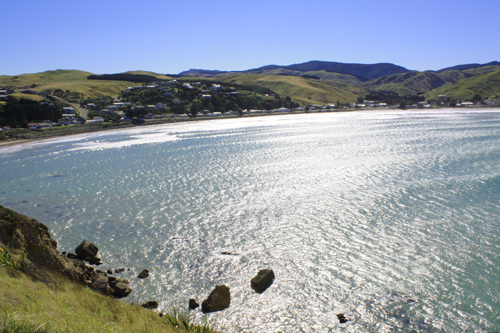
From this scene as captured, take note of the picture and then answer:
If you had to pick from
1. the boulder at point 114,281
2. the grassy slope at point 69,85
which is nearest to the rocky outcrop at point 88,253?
the boulder at point 114,281

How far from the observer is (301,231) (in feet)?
64.6

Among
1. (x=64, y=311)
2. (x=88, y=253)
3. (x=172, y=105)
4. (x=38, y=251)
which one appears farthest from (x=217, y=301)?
(x=172, y=105)

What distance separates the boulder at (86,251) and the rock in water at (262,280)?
27.0 feet

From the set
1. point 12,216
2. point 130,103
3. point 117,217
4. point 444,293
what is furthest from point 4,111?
point 444,293

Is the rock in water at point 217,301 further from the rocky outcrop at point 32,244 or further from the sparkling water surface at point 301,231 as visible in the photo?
the rocky outcrop at point 32,244

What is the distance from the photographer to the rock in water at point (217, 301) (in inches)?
494

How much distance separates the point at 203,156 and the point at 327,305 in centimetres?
3767

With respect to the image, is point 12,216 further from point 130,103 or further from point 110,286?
point 130,103

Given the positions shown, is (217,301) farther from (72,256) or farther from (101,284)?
(72,256)

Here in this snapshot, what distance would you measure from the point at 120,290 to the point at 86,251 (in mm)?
4305

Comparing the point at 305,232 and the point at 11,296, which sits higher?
the point at 11,296

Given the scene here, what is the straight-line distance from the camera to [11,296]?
878 centimetres

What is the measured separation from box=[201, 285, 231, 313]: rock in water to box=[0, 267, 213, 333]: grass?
85cm

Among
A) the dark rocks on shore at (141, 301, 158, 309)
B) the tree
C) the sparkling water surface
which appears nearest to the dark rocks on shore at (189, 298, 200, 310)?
the sparkling water surface
